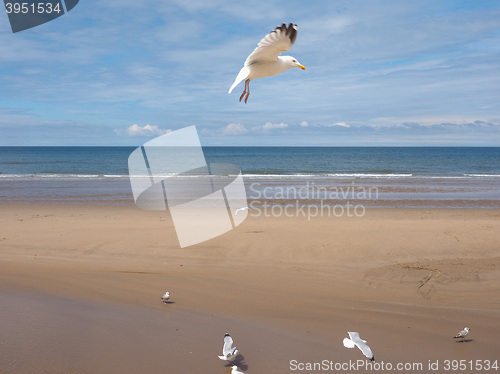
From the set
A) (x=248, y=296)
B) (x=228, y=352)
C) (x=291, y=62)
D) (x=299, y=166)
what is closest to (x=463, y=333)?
(x=228, y=352)

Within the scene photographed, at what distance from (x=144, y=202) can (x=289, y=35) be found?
42.0 feet

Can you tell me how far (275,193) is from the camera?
18.3 m

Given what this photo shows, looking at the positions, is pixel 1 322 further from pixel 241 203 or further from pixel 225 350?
pixel 241 203

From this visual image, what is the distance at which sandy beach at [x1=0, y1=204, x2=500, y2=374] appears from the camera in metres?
3.91

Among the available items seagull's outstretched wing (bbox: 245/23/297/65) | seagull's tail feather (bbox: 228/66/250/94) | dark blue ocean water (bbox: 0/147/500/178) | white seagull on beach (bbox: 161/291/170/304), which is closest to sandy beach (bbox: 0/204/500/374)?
white seagull on beach (bbox: 161/291/170/304)

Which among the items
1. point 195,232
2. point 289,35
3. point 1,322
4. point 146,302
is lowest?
point 195,232

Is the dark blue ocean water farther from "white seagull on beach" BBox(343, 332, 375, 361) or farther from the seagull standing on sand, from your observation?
"white seagull on beach" BBox(343, 332, 375, 361)

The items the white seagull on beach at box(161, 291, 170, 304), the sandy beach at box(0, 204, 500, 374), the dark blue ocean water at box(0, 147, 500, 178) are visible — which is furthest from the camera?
the dark blue ocean water at box(0, 147, 500, 178)

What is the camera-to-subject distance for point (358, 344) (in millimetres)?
3795

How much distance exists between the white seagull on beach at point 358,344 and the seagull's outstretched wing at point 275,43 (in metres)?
2.59

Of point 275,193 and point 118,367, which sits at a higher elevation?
point 118,367

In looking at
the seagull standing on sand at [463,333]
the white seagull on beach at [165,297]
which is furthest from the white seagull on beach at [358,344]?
the white seagull on beach at [165,297]

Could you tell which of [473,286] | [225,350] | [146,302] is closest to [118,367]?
[225,350]

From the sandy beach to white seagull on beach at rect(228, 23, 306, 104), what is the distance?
2511 mm
